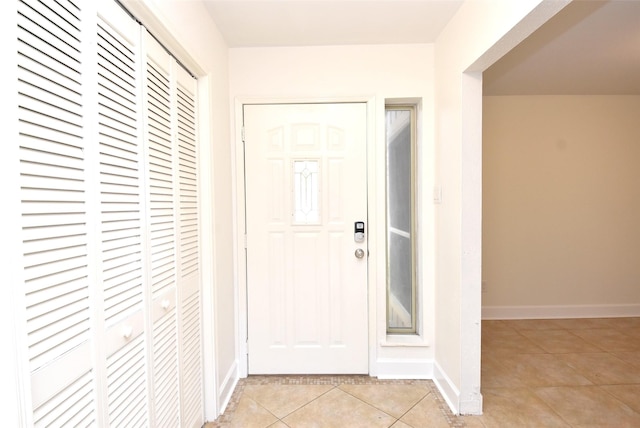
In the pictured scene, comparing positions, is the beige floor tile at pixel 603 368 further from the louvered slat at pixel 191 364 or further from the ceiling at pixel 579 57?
the louvered slat at pixel 191 364

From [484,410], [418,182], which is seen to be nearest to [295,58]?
[418,182]

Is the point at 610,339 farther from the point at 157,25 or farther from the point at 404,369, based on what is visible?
the point at 157,25

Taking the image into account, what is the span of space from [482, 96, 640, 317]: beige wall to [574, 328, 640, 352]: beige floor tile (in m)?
0.36

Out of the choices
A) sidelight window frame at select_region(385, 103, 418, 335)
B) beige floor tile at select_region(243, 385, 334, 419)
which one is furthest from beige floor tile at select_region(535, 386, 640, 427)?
beige floor tile at select_region(243, 385, 334, 419)

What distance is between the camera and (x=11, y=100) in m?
0.63

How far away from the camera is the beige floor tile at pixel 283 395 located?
75.7 inches

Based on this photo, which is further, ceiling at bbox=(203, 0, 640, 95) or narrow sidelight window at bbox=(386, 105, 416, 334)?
narrow sidelight window at bbox=(386, 105, 416, 334)

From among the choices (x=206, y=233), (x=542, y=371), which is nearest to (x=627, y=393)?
(x=542, y=371)

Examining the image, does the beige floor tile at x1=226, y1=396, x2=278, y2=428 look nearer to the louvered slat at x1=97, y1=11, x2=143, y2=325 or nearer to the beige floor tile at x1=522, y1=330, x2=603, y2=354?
the louvered slat at x1=97, y1=11, x2=143, y2=325

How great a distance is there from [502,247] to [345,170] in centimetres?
223

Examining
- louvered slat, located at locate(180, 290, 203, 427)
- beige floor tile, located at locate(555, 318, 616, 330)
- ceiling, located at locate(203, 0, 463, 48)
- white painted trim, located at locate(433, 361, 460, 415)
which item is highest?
ceiling, located at locate(203, 0, 463, 48)

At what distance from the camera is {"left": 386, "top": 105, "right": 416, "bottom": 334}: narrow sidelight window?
233 centimetres

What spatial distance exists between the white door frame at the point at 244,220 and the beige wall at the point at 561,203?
1.78 m

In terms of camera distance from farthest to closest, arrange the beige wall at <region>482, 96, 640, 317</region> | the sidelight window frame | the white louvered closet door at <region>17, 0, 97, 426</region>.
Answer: the beige wall at <region>482, 96, 640, 317</region>, the sidelight window frame, the white louvered closet door at <region>17, 0, 97, 426</region>
